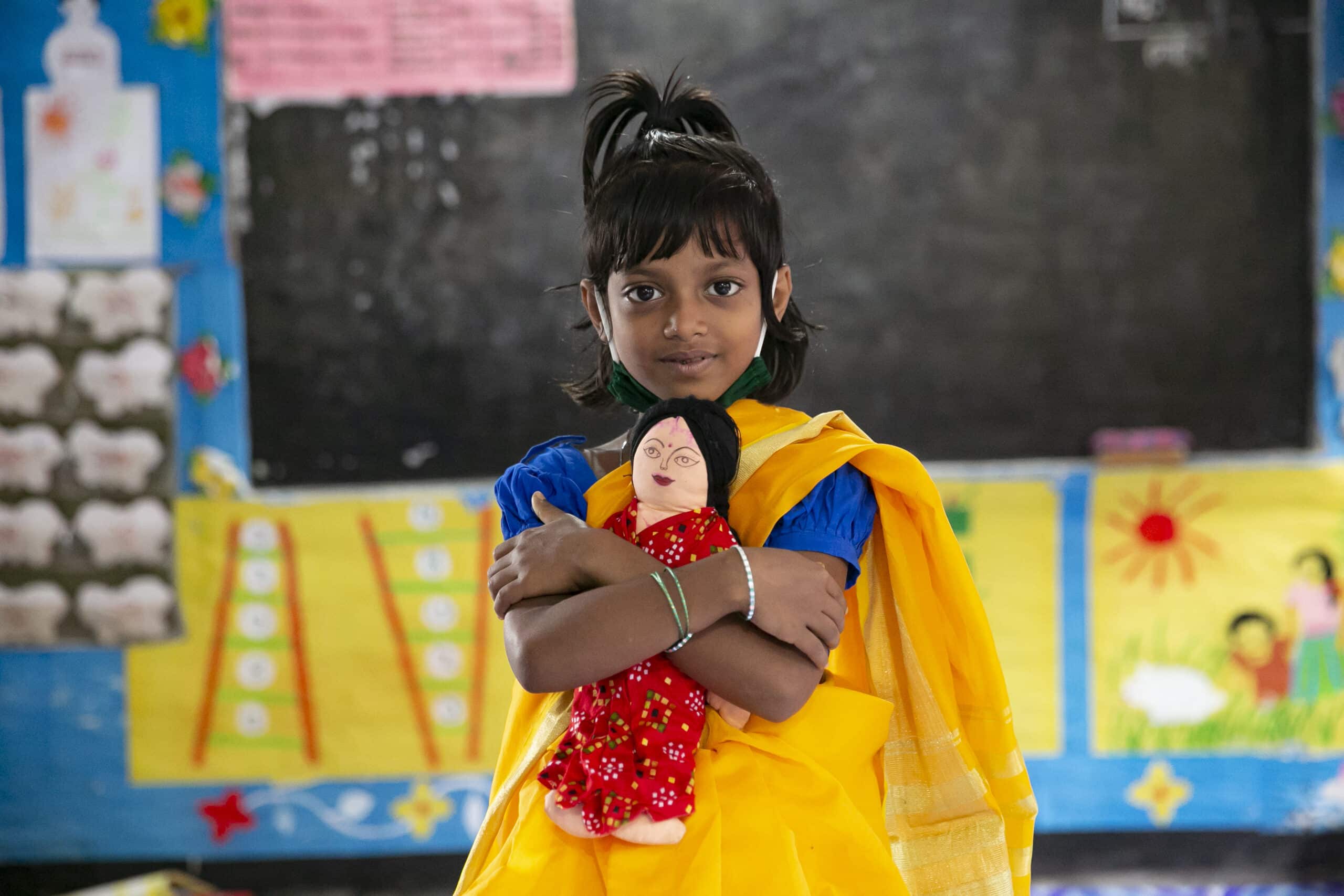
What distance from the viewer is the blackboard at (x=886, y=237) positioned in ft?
8.46

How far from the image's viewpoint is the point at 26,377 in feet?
8.80

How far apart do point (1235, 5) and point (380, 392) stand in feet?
7.44

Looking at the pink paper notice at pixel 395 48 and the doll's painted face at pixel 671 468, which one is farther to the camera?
the pink paper notice at pixel 395 48

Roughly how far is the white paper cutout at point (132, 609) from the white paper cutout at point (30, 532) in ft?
0.45

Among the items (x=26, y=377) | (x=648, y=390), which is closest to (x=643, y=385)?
(x=648, y=390)

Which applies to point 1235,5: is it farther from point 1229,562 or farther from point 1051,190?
point 1229,562

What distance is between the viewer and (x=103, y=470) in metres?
2.70

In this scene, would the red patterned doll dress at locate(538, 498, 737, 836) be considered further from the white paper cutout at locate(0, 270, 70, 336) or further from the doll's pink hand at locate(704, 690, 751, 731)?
the white paper cutout at locate(0, 270, 70, 336)

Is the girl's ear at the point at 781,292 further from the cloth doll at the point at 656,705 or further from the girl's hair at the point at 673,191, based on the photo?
the cloth doll at the point at 656,705

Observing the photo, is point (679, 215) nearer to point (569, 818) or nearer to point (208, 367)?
point (569, 818)

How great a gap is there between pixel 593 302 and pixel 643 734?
52cm

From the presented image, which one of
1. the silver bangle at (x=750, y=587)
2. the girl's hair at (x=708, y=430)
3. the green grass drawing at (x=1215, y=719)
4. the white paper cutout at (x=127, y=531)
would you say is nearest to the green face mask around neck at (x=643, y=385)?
the girl's hair at (x=708, y=430)

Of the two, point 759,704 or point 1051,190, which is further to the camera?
point 1051,190

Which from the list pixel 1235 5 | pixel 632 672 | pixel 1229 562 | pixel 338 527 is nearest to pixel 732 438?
A: pixel 632 672
